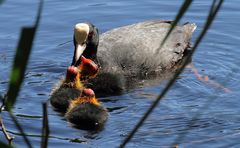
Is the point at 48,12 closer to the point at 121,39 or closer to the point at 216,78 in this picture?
the point at 121,39

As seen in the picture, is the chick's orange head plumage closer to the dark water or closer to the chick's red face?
the dark water

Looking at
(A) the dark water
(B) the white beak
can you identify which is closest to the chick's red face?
(A) the dark water

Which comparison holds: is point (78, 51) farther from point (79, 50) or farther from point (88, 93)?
point (88, 93)

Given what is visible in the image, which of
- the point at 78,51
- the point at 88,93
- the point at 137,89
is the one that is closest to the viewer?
the point at 88,93

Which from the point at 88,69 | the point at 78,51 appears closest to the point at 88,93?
the point at 88,69

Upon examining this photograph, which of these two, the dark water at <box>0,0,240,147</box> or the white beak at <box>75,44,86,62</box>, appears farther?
the white beak at <box>75,44,86,62</box>

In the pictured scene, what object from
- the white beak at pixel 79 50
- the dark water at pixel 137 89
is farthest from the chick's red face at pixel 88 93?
the white beak at pixel 79 50

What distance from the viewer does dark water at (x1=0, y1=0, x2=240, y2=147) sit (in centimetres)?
549

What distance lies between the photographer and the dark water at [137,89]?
5.49 metres

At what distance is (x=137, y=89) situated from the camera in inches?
276

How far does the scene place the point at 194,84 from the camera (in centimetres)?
700

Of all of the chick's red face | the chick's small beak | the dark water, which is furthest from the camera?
the chick's small beak

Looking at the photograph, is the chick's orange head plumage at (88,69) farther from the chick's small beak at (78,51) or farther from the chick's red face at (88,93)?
the chick's red face at (88,93)

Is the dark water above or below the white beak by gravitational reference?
below
